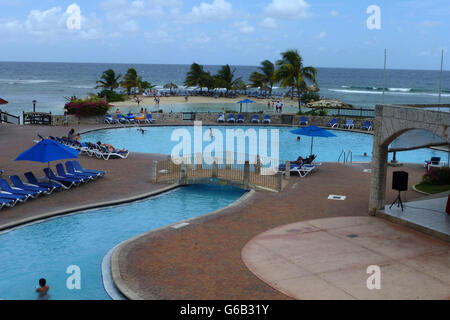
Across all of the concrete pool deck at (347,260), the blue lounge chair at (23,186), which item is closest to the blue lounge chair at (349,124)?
the concrete pool deck at (347,260)

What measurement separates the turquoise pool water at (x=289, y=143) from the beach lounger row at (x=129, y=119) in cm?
190

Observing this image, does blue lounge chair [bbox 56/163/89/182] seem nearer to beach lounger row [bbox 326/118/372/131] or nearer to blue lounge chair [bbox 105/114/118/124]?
blue lounge chair [bbox 105/114/118/124]

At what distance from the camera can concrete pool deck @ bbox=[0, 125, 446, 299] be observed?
9.46 meters

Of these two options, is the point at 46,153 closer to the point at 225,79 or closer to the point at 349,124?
the point at 349,124

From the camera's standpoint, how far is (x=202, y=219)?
13.9 metres

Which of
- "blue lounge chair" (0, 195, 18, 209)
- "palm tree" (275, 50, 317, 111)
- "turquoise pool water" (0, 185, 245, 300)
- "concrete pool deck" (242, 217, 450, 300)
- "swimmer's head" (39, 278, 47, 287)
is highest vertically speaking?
"palm tree" (275, 50, 317, 111)

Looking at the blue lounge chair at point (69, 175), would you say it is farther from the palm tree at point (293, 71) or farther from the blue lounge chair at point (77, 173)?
the palm tree at point (293, 71)

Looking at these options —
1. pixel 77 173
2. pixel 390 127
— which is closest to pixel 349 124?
pixel 390 127

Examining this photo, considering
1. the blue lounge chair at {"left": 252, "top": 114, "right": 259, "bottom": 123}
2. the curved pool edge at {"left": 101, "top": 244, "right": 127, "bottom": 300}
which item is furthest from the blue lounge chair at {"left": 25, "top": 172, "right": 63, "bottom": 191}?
the blue lounge chair at {"left": 252, "top": 114, "right": 259, "bottom": 123}

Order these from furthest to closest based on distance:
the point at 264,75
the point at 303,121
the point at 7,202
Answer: the point at 264,75
the point at 303,121
the point at 7,202

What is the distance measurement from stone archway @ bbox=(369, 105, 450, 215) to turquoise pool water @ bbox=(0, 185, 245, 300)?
18.2ft

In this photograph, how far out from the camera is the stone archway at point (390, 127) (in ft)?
38.1

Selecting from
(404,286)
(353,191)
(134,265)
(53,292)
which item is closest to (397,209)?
(353,191)

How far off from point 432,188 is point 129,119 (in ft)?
83.2
